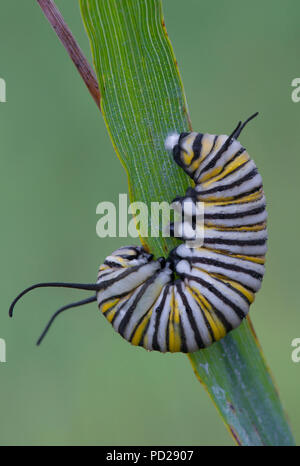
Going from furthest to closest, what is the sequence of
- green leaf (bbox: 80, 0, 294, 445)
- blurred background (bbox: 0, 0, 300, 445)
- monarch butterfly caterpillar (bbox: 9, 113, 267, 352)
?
1. blurred background (bbox: 0, 0, 300, 445)
2. monarch butterfly caterpillar (bbox: 9, 113, 267, 352)
3. green leaf (bbox: 80, 0, 294, 445)

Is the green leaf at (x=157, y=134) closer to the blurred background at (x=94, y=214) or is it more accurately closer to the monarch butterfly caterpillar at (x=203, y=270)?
the monarch butterfly caterpillar at (x=203, y=270)

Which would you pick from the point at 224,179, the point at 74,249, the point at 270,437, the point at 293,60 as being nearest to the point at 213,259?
the point at 224,179

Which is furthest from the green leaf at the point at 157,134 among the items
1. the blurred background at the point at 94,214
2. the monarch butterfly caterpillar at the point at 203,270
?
the blurred background at the point at 94,214

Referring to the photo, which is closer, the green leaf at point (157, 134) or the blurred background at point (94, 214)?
the green leaf at point (157, 134)

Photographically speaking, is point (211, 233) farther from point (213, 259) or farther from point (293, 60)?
point (293, 60)

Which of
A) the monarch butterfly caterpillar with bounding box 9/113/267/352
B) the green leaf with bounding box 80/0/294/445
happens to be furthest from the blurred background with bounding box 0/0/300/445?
the green leaf with bounding box 80/0/294/445

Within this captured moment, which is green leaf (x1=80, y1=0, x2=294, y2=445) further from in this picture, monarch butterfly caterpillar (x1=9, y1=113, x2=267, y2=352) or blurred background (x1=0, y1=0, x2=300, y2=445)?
blurred background (x1=0, y1=0, x2=300, y2=445)
